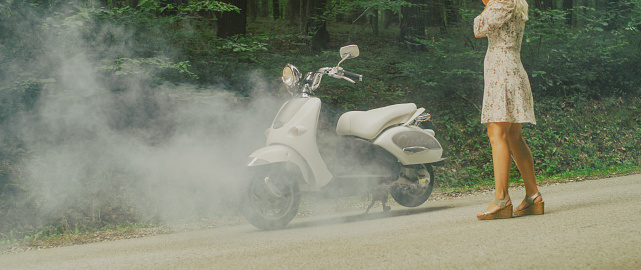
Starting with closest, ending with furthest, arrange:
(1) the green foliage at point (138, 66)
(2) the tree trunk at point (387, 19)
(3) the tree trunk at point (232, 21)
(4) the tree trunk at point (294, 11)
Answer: (1) the green foliage at point (138, 66) → (3) the tree trunk at point (232, 21) → (4) the tree trunk at point (294, 11) → (2) the tree trunk at point (387, 19)

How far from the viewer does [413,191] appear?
20.1 ft

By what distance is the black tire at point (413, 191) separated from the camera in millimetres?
6047

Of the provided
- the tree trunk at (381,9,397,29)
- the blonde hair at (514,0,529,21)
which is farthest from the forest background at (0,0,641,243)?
the tree trunk at (381,9,397,29)

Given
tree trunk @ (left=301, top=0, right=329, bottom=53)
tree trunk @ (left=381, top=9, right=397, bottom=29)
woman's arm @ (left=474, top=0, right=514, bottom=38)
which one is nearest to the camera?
woman's arm @ (left=474, top=0, right=514, bottom=38)

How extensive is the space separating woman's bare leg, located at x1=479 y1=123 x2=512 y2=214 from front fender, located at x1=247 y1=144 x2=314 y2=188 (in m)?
1.80

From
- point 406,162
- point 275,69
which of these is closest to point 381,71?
point 275,69

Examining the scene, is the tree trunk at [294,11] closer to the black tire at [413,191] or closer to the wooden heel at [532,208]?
the black tire at [413,191]

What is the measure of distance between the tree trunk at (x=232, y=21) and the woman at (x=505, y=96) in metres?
7.16

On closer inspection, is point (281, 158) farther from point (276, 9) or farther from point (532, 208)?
point (276, 9)

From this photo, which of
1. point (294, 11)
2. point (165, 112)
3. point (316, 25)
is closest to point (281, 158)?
point (165, 112)

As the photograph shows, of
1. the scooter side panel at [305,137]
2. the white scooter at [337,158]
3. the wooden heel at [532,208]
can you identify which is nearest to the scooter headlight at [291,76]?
the white scooter at [337,158]

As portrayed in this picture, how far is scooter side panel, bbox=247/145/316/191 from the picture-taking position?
512 centimetres

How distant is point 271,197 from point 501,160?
2.19 meters

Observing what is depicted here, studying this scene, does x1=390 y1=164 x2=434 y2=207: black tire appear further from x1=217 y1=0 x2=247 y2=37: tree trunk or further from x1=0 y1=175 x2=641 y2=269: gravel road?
x1=217 y1=0 x2=247 y2=37: tree trunk
